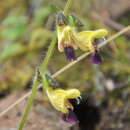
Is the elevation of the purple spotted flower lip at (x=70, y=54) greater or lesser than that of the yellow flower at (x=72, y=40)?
lesser

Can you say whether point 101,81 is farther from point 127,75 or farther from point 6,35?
point 6,35

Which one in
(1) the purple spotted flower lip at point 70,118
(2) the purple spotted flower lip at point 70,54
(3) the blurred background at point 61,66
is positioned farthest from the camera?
(3) the blurred background at point 61,66

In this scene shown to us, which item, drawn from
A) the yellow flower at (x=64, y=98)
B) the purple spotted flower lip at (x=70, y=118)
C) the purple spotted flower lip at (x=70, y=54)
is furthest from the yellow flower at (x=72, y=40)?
the purple spotted flower lip at (x=70, y=118)

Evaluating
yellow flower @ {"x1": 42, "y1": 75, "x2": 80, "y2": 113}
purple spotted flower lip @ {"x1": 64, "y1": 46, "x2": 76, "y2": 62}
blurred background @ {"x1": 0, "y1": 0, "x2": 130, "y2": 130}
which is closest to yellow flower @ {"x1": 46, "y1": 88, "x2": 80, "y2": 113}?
yellow flower @ {"x1": 42, "y1": 75, "x2": 80, "y2": 113}

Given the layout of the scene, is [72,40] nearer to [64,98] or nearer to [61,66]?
[64,98]

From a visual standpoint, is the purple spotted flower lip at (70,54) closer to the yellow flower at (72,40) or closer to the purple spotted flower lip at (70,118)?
the yellow flower at (72,40)

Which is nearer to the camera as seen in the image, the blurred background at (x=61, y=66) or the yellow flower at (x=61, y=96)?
the yellow flower at (x=61, y=96)

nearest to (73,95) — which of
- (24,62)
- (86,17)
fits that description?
(24,62)

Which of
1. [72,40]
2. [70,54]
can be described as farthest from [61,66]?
[70,54]
